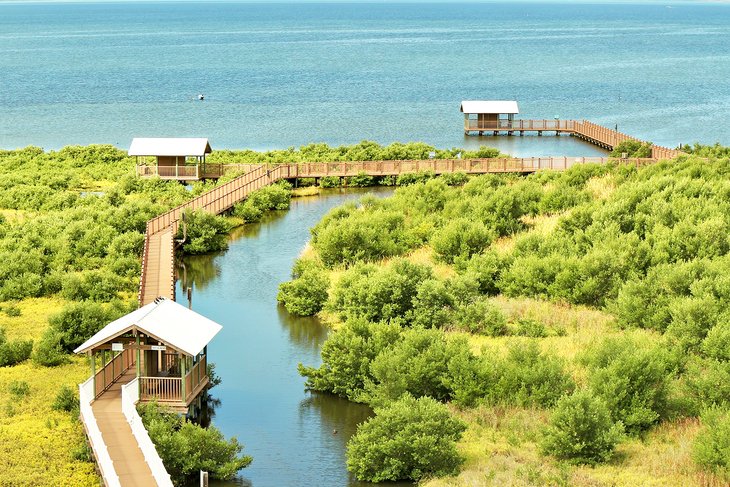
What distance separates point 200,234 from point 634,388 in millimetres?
32488

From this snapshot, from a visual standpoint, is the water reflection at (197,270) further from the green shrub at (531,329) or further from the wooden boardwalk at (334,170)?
the green shrub at (531,329)

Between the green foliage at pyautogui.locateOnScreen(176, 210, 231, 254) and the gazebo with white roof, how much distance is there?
79.0 feet

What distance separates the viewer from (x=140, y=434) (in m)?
31.5

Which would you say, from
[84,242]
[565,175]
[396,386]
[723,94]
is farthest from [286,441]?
[723,94]

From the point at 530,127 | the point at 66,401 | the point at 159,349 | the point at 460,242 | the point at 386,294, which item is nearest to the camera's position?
the point at 159,349

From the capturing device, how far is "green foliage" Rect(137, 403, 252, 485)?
1262 inches

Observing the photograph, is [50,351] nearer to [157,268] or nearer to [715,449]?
[157,268]

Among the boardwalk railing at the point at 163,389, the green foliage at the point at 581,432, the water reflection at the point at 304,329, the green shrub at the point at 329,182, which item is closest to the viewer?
the green foliage at the point at 581,432

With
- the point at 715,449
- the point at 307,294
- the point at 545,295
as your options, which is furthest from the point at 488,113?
the point at 715,449

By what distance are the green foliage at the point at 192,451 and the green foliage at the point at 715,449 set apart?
41.7 feet

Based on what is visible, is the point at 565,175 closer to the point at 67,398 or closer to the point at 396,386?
the point at 396,386

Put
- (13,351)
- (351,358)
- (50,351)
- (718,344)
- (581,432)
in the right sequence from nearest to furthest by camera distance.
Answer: (581,432), (718,344), (351,358), (50,351), (13,351)

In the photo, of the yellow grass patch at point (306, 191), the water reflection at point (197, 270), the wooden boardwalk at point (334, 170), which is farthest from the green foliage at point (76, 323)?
the yellow grass patch at point (306, 191)

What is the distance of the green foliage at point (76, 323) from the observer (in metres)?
42.6
